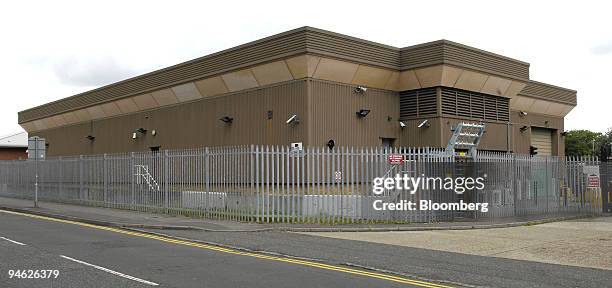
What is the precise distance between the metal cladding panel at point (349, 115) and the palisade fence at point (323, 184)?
6.69 ft

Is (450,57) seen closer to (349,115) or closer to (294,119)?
(349,115)

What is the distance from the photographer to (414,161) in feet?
58.5

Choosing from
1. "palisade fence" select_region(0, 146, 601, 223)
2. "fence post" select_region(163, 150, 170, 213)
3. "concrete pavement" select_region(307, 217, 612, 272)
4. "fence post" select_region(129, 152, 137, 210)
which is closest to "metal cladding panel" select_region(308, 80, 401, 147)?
"palisade fence" select_region(0, 146, 601, 223)

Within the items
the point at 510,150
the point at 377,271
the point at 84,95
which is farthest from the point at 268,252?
the point at 84,95

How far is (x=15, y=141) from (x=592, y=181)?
181 feet

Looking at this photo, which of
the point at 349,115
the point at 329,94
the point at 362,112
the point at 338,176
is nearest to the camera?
the point at 338,176

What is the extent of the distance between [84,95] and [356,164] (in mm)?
23890

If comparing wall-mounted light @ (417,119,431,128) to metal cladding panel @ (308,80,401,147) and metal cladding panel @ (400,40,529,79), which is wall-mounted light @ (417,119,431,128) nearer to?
metal cladding panel @ (308,80,401,147)

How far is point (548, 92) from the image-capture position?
33.3 meters

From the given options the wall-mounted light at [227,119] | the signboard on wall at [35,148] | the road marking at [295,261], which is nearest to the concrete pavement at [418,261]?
the road marking at [295,261]

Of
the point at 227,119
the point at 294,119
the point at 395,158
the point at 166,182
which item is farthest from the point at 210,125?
the point at 395,158

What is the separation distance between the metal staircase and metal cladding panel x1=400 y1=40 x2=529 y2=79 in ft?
9.08

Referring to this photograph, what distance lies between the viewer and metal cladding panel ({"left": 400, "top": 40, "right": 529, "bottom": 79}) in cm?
2284

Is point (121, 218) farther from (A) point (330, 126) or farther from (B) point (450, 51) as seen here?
(B) point (450, 51)
